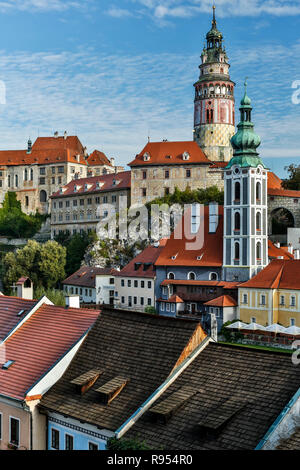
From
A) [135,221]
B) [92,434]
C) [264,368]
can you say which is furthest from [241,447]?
[135,221]

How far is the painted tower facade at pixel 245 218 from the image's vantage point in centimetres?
5403

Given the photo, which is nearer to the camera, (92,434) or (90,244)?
(92,434)

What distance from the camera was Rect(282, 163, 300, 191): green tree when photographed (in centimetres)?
7225

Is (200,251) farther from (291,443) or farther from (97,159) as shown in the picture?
(97,159)

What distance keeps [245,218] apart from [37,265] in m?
26.3

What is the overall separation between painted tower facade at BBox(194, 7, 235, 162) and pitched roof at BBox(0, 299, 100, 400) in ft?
213

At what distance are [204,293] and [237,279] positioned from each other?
3205mm

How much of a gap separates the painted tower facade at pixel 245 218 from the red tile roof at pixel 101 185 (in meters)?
27.3

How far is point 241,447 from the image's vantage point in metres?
13.3

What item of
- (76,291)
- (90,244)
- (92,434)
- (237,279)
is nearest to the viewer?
(92,434)

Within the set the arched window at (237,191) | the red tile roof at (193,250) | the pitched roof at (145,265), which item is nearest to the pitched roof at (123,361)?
the red tile roof at (193,250)

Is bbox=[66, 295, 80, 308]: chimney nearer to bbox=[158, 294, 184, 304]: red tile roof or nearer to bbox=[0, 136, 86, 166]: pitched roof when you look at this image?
bbox=[158, 294, 184, 304]: red tile roof
